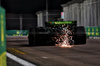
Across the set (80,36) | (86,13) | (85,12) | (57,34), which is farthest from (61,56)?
(85,12)

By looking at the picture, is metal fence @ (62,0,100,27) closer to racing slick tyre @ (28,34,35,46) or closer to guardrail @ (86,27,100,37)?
guardrail @ (86,27,100,37)

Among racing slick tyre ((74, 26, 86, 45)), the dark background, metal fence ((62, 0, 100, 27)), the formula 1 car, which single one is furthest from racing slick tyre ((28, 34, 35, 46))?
the dark background

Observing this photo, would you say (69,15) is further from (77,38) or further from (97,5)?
(77,38)

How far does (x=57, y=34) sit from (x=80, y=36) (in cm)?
174

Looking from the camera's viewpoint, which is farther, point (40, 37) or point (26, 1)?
point (26, 1)

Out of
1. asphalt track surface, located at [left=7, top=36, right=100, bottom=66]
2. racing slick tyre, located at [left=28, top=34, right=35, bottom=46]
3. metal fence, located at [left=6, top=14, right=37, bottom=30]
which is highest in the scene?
metal fence, located at [left=6, top=14, right=37, bottom=30]

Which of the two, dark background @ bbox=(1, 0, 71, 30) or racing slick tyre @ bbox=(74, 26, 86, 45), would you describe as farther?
dark background @ bbox=(1, 0, 71, 30)

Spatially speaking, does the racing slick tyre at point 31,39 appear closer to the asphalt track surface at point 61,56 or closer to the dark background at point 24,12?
the asphalt track surface at point 61,56

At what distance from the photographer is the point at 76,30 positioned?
900 inches

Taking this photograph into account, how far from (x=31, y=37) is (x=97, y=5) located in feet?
79.5

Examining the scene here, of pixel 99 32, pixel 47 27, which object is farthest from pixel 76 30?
pixel 99 32

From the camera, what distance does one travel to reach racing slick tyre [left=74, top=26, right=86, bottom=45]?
74.7 ft

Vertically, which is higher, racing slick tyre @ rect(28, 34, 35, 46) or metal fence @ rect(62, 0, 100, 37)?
metal fence @ rect(62, 0, 100, 37)

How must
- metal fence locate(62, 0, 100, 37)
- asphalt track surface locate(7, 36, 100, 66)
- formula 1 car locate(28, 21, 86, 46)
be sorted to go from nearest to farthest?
asphalt track surface locate(7, 36, 100, 66) → formula 1 car locate(28, 21, 86, 46) → metal fence locate(62, 0, 100, 37)
